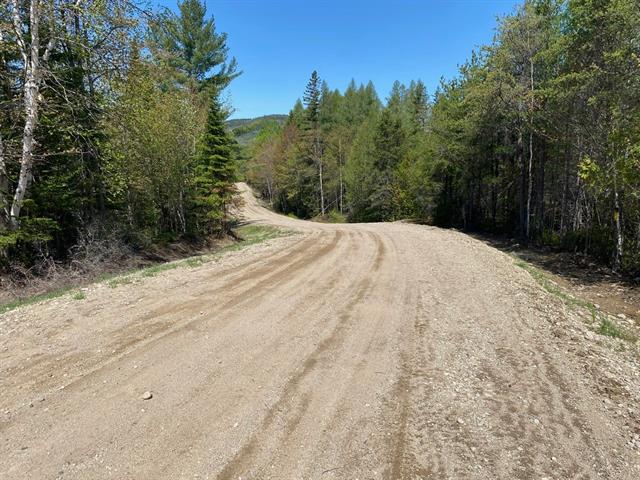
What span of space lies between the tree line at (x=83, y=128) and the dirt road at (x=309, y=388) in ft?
17.6

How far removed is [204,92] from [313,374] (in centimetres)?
2615

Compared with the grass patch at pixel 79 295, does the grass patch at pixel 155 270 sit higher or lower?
higher

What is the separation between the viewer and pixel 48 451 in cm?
293

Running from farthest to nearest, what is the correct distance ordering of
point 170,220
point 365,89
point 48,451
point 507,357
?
point 365,89 → point 170,220 → point 507,357 → point 48,451

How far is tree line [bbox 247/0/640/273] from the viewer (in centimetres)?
1142

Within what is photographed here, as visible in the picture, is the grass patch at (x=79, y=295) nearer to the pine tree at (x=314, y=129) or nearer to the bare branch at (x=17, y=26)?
the bare branch at (x=17, y=26)

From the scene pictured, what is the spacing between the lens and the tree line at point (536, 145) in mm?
11422

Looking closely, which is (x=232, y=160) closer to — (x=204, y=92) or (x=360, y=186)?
(x=204, y=92)

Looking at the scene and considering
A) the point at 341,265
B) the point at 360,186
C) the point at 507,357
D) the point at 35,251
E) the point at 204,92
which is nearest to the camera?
the point at 507,357

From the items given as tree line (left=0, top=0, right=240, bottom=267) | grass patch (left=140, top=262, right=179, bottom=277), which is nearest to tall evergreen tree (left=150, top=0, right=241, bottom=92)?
tree line (left=0, top=0, right=240, bottom=267)

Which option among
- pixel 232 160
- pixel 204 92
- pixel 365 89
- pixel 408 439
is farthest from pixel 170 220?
pixel 365 89

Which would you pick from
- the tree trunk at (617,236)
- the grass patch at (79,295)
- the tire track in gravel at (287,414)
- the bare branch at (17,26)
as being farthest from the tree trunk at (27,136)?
the tree trunk at (617,236)

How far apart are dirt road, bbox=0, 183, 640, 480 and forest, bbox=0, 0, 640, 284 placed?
6176 millimetres

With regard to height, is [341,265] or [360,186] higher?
[360,186]
